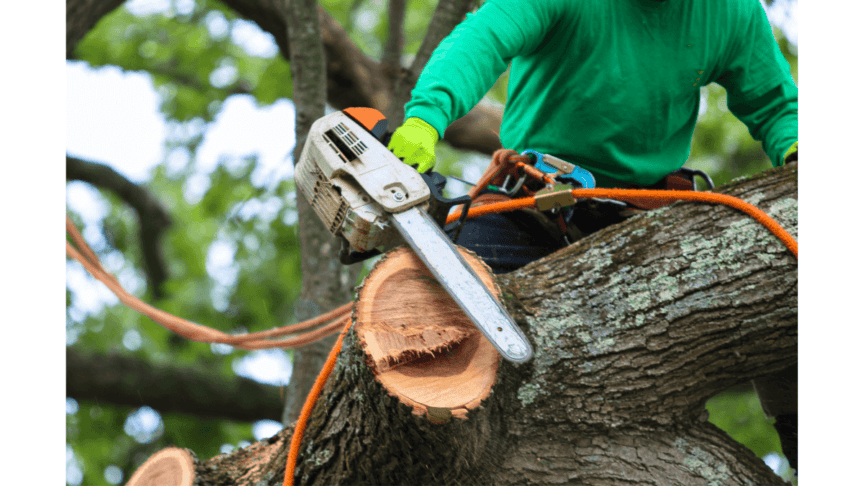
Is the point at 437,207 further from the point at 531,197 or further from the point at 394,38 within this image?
the point at 394,38

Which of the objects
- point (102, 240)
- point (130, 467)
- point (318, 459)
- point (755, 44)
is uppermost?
point (755, 44)

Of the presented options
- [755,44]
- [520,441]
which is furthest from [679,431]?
[755,44]

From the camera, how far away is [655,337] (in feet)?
4.97

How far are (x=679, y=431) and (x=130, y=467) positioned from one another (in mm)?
4559

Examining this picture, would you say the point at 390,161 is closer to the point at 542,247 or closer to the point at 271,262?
the point at 542,247

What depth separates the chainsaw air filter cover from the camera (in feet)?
4.70

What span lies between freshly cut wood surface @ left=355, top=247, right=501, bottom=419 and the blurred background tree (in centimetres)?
266

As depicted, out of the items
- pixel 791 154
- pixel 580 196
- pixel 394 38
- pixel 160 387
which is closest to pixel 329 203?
pixel 580 196

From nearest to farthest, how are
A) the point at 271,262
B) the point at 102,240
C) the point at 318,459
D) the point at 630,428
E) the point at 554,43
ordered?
the point at 318,459
the point at 630,428
the point at 554,43
the point at 271,262
the point at 102,240

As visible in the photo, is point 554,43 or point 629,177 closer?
point 554,43

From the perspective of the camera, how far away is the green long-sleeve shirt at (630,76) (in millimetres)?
1885

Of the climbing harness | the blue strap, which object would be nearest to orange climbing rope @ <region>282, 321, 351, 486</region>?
the climbing harness

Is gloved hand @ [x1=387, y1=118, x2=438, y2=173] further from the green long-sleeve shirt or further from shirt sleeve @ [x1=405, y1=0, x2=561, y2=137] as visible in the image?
the green long-sleeve shirt

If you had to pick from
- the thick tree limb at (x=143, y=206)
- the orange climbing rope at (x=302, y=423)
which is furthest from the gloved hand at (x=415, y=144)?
the thick tree limb at (x=143, y=206)
